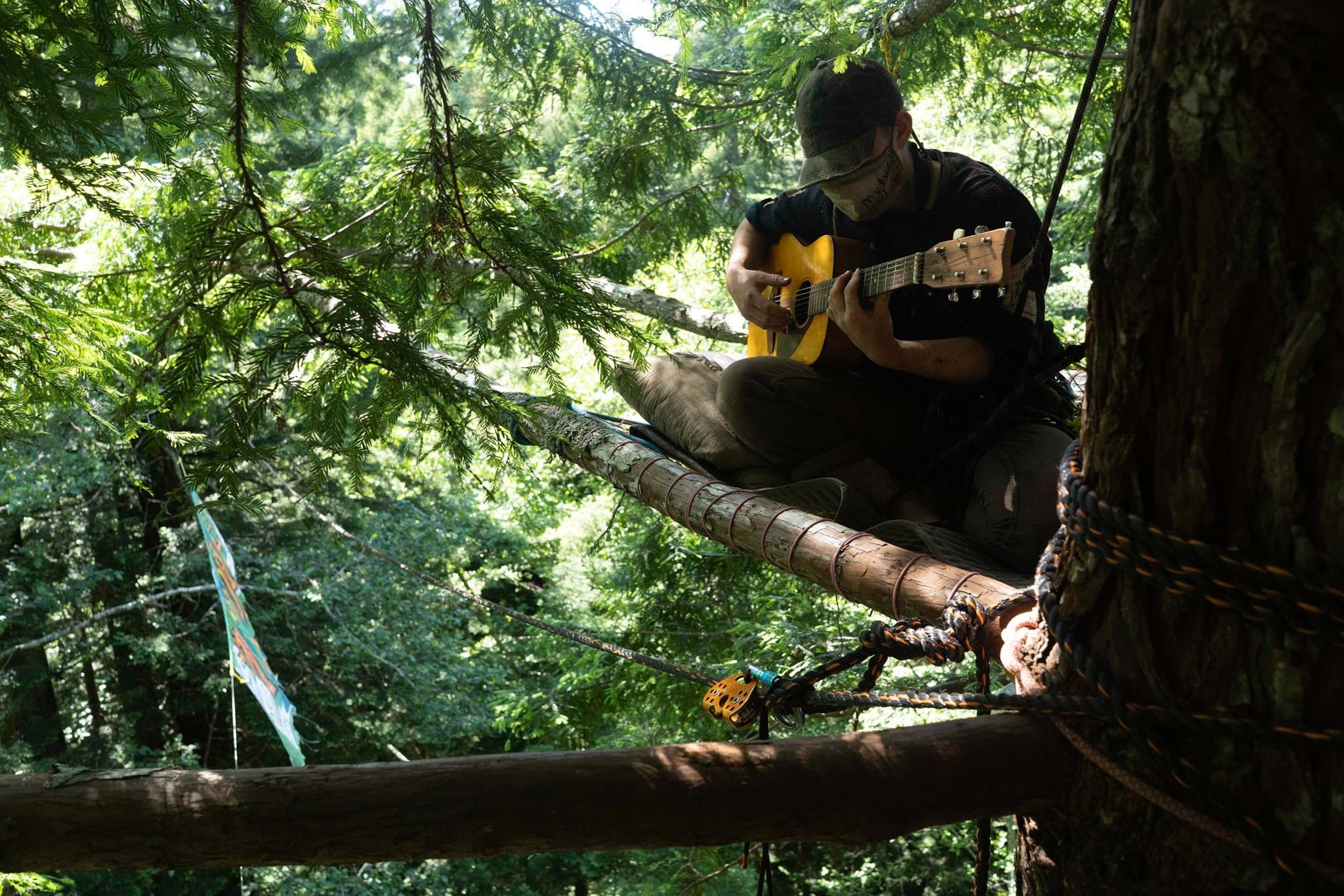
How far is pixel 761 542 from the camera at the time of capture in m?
2.20

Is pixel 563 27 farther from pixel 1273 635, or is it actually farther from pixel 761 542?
pixel 1273 635

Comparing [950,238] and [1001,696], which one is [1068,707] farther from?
[950,238]

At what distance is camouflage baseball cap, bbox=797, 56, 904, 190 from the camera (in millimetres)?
2254

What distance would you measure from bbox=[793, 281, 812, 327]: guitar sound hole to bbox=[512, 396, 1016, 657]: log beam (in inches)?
20.4

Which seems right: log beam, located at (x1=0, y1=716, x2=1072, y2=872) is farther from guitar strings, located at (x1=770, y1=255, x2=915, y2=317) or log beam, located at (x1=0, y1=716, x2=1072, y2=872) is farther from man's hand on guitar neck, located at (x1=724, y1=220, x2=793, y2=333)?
man's hand on guitar neck, located at (x1=724, y1=220, x2=793, y2=333)

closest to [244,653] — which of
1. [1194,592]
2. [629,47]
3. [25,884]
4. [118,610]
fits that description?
[25,884]

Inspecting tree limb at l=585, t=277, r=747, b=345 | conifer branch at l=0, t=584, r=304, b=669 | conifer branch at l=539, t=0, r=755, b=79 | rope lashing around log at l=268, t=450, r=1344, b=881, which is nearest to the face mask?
rope lashing around log at l=268, t=450, r=1344, b=881

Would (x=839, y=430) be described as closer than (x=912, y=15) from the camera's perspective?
Yes

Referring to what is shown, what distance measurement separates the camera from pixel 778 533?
2.14m

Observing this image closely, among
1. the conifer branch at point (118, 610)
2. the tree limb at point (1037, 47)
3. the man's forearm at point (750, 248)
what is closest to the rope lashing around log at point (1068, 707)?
the man's forearm at point (750, 248)

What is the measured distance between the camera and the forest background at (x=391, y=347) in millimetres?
1828

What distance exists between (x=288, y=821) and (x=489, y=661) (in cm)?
994

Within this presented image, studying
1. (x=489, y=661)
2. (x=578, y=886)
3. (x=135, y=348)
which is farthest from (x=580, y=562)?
(x=135, y=348)

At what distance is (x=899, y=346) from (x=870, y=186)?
1.32 feet
